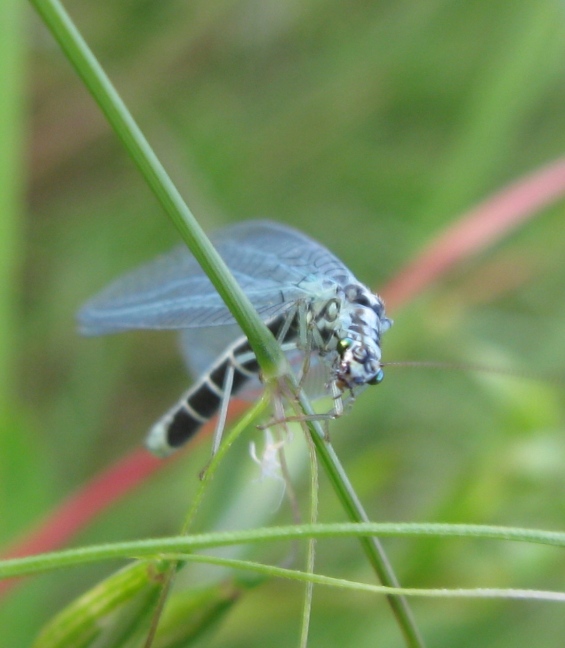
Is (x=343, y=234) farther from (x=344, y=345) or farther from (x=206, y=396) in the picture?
(x=344, y=345)

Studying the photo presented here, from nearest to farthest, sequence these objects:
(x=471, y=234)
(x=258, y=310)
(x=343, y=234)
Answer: (x=258, y=310) → (x=471, y=234) → (x=343, y=234)

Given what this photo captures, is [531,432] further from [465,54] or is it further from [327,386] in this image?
[465,54]

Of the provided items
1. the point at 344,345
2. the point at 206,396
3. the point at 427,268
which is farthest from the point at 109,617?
the point at 427,268

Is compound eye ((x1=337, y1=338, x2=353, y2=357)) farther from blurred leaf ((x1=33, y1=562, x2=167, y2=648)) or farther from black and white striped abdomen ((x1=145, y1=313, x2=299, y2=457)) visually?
blurred leaf ((x1=33, y1=562, x2=167, y2=648))

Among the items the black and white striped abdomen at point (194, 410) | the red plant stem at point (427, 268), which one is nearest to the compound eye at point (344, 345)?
the black and white striped abdomen at point (194, 410)

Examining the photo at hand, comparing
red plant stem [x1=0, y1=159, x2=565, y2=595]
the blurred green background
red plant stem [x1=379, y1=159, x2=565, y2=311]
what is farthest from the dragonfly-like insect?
red plant stem [x1=379, y1=159, x2=565, y2=311]

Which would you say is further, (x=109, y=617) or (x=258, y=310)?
(x=258, y=310)
